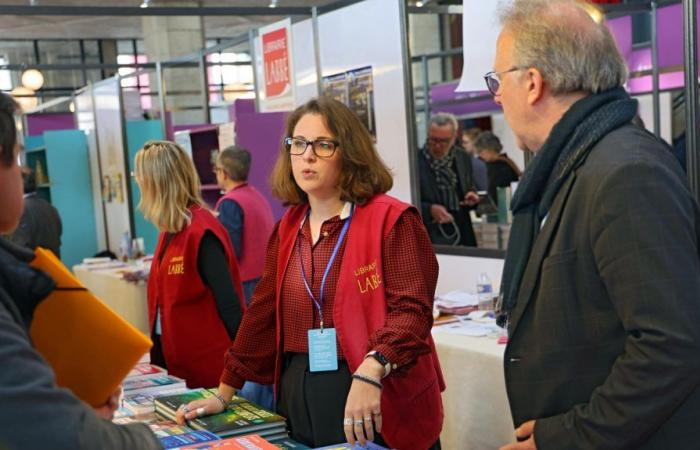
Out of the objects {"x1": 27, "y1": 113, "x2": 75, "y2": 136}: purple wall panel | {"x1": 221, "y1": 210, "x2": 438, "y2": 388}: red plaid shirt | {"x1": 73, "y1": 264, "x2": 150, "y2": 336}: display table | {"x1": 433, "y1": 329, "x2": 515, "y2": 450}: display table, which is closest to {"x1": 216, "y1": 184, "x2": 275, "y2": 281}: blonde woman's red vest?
{"x1": 73, "y1": 264, "x2": 150, "y2": 336}: display table

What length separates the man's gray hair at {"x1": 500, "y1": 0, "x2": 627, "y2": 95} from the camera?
1.53 metres

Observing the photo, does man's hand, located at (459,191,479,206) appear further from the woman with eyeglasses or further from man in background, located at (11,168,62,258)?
the woman with eyeglasses

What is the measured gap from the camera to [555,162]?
1562mm

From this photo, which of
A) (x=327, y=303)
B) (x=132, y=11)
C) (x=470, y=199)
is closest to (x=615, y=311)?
(x=327, y=303)

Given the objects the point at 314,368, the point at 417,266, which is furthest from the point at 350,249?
the point at 314,368

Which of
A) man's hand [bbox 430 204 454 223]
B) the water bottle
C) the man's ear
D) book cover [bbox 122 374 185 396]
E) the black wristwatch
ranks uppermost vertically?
the man's ear

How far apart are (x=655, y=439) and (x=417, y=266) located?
2.85ft

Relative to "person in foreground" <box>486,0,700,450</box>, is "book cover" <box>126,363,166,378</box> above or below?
below

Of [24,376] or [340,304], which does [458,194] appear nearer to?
[340,304]

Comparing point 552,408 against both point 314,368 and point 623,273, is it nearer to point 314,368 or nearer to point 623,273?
point 623,273

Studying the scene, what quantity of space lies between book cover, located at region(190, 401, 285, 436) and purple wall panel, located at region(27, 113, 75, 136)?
11671 millimetres

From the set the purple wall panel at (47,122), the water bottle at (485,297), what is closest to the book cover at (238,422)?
the water bottle at (485,297)

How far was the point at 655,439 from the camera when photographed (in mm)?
1484

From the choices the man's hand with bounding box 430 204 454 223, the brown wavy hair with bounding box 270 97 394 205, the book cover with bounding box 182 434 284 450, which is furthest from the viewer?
the man's hand with bounding box 430 204 454 223
